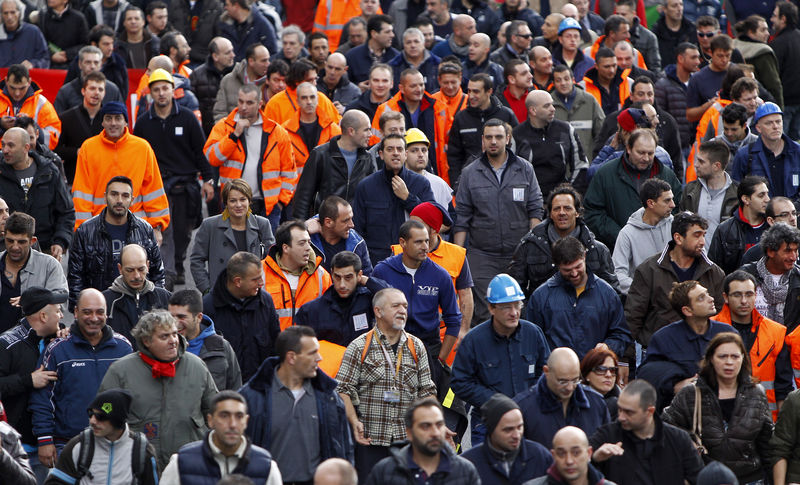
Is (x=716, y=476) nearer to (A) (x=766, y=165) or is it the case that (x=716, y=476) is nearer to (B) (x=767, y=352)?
(B) (x=767, y=352)

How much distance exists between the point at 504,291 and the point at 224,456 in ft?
8.51

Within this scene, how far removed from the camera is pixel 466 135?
15180 millimetres

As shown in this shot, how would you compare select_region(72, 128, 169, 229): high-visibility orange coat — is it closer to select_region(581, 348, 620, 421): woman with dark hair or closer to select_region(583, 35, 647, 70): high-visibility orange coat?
select_region(581, 348, 620, 421): woman with dark hair

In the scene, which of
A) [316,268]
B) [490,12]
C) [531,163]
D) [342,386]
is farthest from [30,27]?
[342,386]

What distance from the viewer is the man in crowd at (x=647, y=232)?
12430 millimetres

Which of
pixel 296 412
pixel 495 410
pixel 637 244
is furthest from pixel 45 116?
pixel 495 410

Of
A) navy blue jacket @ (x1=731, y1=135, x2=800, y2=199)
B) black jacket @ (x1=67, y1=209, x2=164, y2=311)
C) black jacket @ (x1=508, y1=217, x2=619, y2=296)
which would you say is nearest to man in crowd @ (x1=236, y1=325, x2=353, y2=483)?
black jacket @ (x1=508, y1=217, x2=619, y2=296)

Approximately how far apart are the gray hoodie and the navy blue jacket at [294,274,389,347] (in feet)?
8.60

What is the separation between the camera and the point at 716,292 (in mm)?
11523

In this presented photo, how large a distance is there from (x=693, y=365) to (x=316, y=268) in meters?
3.11

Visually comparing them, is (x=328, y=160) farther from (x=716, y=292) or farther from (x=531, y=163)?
(x=716, y=292)

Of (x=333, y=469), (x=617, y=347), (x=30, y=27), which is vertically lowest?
(x=30, y=27)

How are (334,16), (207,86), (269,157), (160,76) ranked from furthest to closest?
(334,16) → (207,86) → (160,76) → (269,157)

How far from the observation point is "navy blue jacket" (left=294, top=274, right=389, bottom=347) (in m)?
10.8
